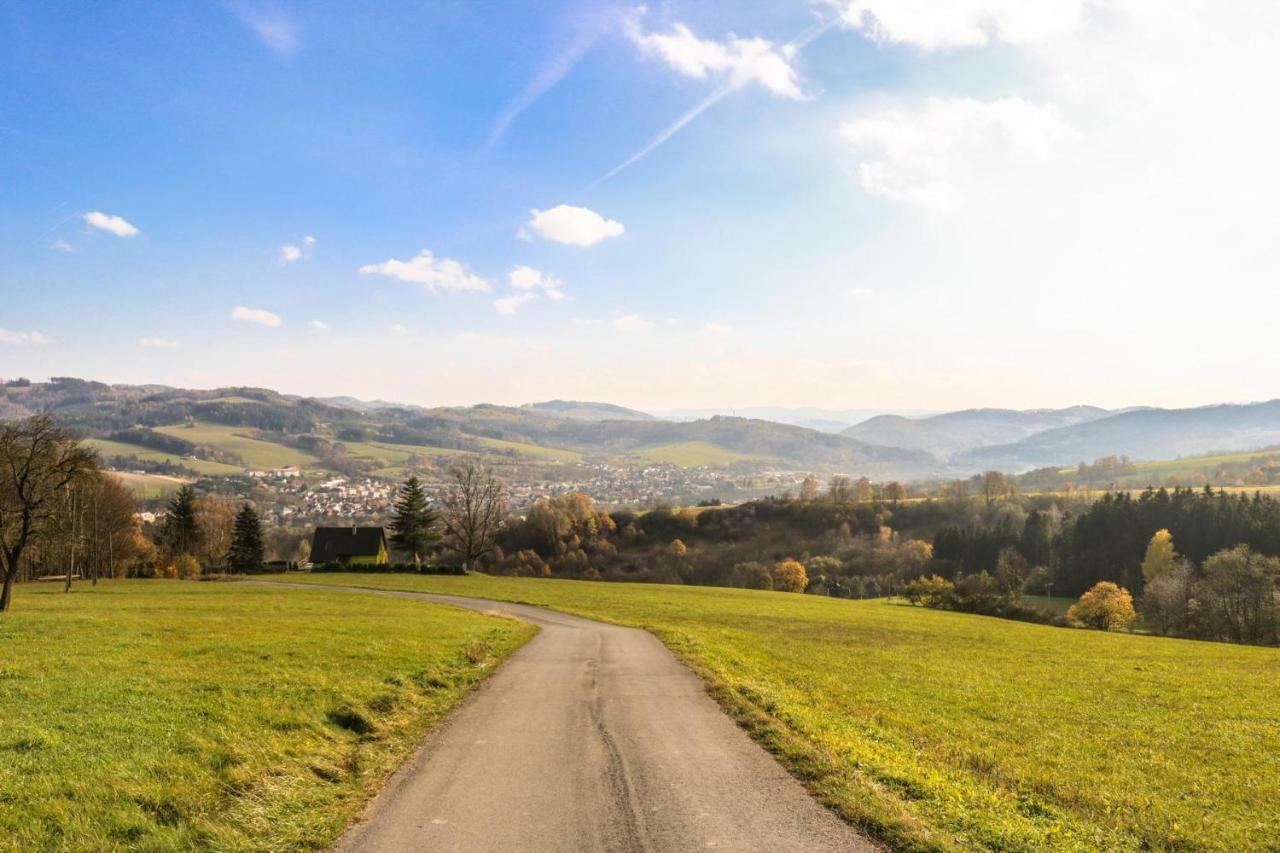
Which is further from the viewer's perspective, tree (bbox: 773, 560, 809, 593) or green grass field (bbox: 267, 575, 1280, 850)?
tree (bbox: 773, 560, 809, 593)

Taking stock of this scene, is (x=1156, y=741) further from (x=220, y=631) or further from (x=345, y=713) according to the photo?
(x=220, y=631)

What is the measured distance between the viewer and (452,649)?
899 inches

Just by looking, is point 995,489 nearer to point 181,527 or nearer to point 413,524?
point 413,524

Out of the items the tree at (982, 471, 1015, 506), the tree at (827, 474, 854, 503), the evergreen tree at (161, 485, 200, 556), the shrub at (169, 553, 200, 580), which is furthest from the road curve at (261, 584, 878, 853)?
the tree at (982, 471, 1015, 506)

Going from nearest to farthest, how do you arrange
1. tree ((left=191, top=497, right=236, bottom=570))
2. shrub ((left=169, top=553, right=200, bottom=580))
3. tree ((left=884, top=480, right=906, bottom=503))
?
shrub ((left=169, top=553, right=200, bottom=580)), tree ((left=191, top=497, right=236, bottom=570)), tree ((left=884, top=480, right=906, bottom=503))

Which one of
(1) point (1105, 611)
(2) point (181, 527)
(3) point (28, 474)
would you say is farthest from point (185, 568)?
(1) point (1105, 611)

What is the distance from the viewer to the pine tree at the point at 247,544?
77.3 meters

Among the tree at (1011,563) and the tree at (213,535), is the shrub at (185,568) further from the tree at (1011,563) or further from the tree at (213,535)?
the tree at (1011,563)

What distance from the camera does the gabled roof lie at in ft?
278

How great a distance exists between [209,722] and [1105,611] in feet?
271

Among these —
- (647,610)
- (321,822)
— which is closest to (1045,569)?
(647,610)

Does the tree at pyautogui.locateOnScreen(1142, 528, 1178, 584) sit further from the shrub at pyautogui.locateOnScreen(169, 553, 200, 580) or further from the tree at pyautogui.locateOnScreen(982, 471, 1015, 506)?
the shrub at pyautogui.locateOnScreen(169, 553, 200, 580)

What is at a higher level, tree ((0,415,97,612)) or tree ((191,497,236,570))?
tree ((0,415,97,612))

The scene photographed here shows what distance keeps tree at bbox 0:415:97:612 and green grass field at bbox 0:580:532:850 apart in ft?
21.8
